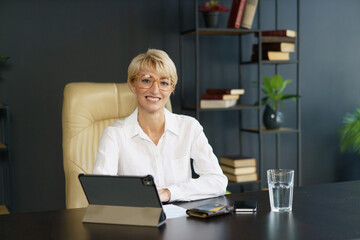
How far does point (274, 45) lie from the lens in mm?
3561

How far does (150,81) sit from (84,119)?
0.45 metres

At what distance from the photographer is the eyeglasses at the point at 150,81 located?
6.51 feet

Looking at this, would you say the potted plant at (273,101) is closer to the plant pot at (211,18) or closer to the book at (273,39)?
the book at (273,39)

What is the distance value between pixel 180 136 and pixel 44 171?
1.60 m

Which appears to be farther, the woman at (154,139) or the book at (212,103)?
the book at (212,103)

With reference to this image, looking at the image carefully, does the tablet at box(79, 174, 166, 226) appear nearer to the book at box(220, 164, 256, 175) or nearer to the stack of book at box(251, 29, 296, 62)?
the book at box(220, 164, 256, 175)

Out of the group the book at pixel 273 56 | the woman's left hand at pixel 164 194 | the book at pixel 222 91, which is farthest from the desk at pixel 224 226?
the book at pixel 273 56

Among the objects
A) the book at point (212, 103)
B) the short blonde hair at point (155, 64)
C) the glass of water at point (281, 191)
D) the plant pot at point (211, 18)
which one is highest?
the plant pot at point (211, 18)

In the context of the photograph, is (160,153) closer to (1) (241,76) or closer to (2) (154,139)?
(2) (154,139)

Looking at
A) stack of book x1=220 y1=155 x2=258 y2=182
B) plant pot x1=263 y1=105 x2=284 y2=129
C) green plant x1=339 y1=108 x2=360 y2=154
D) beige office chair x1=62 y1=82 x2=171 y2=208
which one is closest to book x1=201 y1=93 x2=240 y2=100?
plant pot x1=263 y1=105 x2=284 y2=129

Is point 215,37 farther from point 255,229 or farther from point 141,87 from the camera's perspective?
point 255,229

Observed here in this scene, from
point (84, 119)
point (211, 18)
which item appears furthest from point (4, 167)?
point (211, 18)

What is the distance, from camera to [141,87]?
1993mm

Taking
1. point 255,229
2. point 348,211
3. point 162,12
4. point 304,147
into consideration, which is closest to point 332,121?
point 304,147
